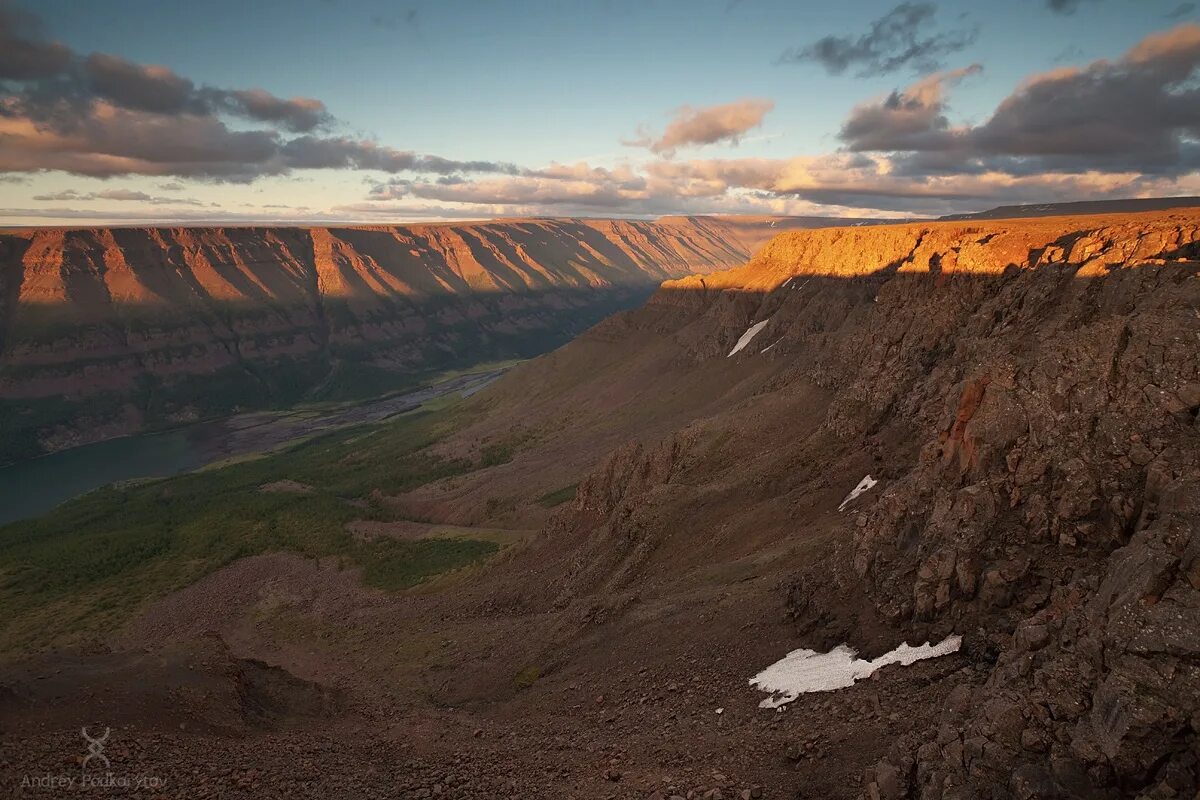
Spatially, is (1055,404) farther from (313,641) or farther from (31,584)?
(31,584)

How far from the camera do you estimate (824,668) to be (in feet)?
74.5

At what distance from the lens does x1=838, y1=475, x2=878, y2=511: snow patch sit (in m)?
36.4

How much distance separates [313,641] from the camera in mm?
50875

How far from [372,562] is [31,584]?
38.3 meters

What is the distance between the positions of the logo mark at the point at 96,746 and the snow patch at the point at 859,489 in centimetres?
3281

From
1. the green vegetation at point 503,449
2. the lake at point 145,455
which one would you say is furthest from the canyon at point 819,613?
the lake at point 145,455

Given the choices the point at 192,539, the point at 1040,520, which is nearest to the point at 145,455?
the point at 192,539

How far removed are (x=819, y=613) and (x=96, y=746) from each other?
1000 inches

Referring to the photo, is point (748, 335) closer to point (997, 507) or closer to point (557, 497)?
point (557, 497)

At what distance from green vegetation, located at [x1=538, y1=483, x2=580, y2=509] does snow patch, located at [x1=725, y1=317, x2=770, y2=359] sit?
3440 centimetres

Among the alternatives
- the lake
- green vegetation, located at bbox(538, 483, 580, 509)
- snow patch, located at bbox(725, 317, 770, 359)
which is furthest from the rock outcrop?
the lake

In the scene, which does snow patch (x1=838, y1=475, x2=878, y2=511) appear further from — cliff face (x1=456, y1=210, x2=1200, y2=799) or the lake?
the lake

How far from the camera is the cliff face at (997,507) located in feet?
43.9

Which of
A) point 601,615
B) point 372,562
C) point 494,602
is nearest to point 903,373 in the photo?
point 601,615
